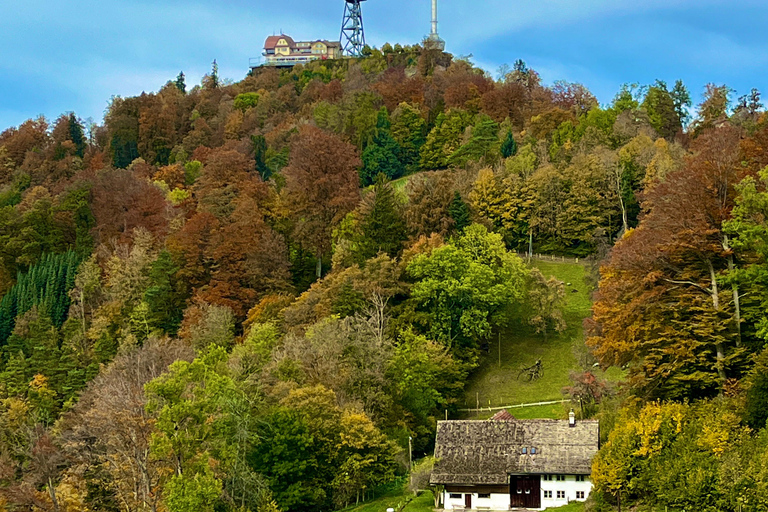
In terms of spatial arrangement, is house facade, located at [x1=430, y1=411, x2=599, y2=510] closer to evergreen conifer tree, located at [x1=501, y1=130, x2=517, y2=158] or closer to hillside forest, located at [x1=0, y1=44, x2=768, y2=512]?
hillside forest, located at [x1=0, y1=44, x2=768, y2=512]

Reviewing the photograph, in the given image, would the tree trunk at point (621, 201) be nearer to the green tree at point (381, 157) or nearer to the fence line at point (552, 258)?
the fence line at point (552, 258)

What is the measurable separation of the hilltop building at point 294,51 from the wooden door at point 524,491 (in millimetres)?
120132

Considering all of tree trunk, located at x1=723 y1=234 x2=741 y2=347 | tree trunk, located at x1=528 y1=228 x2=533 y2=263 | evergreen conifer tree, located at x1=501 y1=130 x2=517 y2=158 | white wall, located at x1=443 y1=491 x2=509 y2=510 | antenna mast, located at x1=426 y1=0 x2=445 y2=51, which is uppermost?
antenna mast, located at x1=426 y1=0 x2=445 y2=51

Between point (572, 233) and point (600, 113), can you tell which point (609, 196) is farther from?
point (600, 113)

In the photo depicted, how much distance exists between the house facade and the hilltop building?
118 meters

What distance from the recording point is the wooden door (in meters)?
43.2

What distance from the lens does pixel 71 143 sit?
133 meters

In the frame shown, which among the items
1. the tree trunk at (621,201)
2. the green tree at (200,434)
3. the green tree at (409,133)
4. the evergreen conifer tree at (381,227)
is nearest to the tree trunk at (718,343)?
the green tree at (200,434)

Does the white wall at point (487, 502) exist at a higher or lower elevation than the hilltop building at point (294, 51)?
lower

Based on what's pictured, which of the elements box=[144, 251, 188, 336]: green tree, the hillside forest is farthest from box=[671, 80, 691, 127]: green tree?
box=[144, 251, 188, 336]: green tree

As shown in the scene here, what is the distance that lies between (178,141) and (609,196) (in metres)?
72.7

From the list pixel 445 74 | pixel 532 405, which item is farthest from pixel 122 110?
pixel 532 405

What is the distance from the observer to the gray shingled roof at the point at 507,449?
42906 millimetres

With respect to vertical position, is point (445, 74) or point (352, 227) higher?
point (445, 74)
